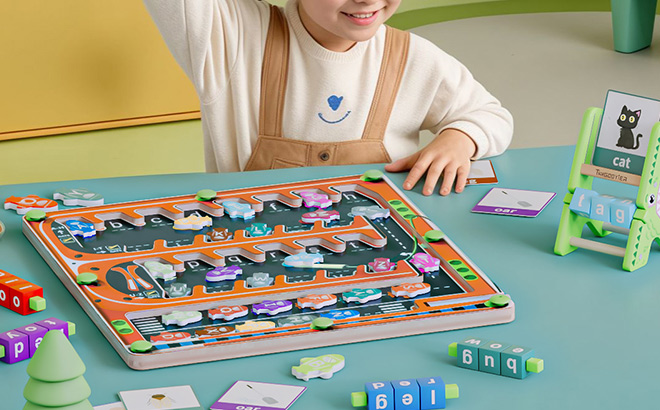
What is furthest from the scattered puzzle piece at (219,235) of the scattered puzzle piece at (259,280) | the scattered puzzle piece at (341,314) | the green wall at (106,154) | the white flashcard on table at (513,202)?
the green wall at (106,154)

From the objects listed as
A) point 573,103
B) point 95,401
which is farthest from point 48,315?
point 573,103

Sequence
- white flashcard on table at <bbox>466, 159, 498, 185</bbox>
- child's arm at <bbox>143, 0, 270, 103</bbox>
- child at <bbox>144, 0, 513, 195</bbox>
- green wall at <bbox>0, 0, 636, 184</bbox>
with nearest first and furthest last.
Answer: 1. white flashcard on table at <bbox>466, 159, 498, 185</bbox>
2. child's arm at <bbox>143, 0, 270, 103</bbox>
3. child at <bbox>144, 0, 513, 195</bbox>
4. green wall at <bbox>0, 0, 636, 184</bbox>

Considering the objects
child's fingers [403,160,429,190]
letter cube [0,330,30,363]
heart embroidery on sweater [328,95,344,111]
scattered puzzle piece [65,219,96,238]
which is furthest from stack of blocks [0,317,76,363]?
heart embroidery on sweater [328,95,344,111]

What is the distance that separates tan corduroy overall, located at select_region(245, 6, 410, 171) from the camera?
60.6 inches

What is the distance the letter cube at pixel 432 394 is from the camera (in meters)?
0.79

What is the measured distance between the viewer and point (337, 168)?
133cm

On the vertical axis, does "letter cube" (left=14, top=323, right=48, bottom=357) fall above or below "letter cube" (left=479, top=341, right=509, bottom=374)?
below

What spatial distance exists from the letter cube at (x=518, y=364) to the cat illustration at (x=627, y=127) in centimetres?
33

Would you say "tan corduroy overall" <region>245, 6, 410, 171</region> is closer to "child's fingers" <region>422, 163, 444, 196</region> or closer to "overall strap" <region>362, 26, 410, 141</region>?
"overall strap" <region>362, 26, 410, 141</region>

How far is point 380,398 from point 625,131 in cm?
46

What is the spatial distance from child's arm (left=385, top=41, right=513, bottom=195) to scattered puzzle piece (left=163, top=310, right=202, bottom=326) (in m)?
0.44

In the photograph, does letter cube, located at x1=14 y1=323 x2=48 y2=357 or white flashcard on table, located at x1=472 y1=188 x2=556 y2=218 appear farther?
white flashcard on table, located at x1=472 y1=188 x2=556 y2=218

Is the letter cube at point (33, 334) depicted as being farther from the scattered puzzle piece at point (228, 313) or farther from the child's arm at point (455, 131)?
the child's arm at point (455, 131)

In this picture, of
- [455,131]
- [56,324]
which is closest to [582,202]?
[455,131]
